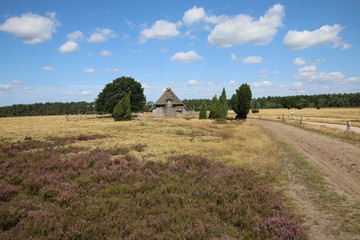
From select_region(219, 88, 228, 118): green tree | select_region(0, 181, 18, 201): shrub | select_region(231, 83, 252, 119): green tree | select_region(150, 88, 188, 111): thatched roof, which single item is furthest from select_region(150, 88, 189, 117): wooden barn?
select_region(0, 181, 18, 201): shrub

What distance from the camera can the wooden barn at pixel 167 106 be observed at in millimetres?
64500

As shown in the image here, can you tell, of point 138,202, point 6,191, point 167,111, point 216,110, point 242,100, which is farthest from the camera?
point 167,111

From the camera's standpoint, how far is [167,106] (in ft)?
211

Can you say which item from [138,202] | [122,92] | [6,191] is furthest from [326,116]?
[6,191]

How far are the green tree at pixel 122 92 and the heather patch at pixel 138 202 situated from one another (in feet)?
183

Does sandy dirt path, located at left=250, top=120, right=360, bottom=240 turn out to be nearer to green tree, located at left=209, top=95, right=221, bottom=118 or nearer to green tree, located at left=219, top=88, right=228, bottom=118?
green tree, located at left=209, top=95, right=221, bottom=118

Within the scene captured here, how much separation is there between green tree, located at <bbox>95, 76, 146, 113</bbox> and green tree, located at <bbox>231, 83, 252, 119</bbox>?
102 feet

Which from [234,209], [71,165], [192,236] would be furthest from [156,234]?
[71,165]

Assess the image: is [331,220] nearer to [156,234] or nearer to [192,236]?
[192,236]

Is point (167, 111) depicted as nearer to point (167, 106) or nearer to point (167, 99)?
point (167, 106)

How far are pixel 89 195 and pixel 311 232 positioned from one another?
697 cm

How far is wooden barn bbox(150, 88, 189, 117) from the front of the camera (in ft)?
212

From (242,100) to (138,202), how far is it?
4568 cm

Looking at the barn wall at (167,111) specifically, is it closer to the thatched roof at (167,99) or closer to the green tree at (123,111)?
the thatched roof at (167,99)
